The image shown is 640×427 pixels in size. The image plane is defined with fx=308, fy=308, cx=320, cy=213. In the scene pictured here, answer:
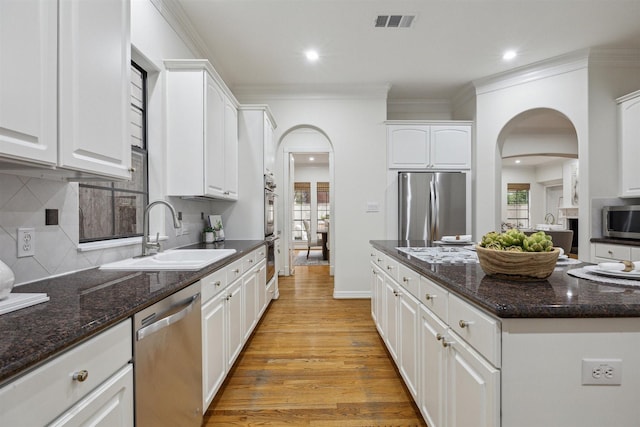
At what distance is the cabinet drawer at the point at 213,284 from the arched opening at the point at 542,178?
6.13m

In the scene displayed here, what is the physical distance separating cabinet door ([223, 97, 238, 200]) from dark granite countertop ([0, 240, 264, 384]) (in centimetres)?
169

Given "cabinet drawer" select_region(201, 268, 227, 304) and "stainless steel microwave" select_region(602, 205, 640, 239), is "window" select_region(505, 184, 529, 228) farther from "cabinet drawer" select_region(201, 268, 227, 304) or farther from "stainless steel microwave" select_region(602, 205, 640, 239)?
"cabinet drawer" select_region(201, 268, 227, 304)

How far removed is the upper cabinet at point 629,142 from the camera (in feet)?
10.8

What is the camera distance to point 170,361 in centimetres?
126

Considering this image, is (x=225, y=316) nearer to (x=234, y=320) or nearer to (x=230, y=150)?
(x=234, y=320)

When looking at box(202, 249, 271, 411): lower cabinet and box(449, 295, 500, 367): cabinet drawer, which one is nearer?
box(449, 295, 500, 367): cabinet drawer

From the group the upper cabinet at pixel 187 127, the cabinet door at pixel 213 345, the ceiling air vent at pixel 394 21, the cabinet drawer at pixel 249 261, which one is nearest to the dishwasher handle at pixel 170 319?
the cabinet door at pixel 213 345

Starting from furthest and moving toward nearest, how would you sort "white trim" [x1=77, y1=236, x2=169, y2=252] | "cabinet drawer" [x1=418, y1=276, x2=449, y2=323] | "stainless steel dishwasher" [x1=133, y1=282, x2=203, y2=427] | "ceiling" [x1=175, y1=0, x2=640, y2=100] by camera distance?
1. "ceiling" [x1=175, y1=0, x2=640, y2=100]
2. "white trim" [x1=77, y1=236, x2=169, y2=252]
3. "cabinet drawer" [x1=418, y1=276, x2=449, y2=323]
4. "stainless steel dishwasher" [x1=133, y1=282, x2=203, y2=427]

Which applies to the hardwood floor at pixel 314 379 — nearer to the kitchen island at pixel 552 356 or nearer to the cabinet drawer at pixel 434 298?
the cabinet drawer at pixel 434 298

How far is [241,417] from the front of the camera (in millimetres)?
1806

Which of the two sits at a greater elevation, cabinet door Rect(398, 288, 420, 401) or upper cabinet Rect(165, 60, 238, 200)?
upper cabinet Rect(165, 60, 238, 200)

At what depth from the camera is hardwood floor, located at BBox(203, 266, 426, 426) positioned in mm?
1812

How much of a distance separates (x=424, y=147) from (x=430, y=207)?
0.86 m

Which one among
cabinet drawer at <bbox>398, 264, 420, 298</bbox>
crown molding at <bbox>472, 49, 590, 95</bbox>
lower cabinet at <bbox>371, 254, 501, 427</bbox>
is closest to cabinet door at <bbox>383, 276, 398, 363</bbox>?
lower cabinet at <bbox>371, 254, 501, 427</bbox>
